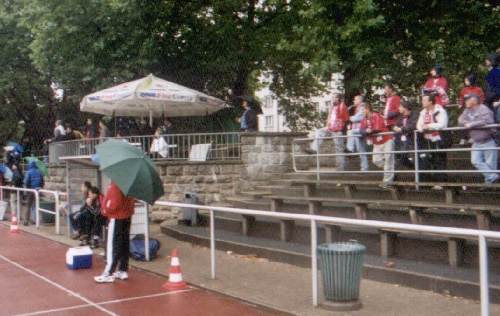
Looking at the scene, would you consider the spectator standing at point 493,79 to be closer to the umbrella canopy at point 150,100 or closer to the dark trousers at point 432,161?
the dark trousers at point 432,161

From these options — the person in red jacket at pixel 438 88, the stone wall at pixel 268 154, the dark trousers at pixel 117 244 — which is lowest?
the dark trousers at pixel 117 244

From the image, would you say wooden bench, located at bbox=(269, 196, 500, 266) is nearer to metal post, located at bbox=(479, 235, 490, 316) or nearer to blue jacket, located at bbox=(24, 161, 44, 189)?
metal post, located at bbox=(479, 235, 490, 316)

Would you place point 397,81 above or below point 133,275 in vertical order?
above

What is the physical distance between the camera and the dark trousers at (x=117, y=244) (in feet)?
31.1

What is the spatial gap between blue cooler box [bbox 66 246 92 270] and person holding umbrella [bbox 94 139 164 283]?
1.06m

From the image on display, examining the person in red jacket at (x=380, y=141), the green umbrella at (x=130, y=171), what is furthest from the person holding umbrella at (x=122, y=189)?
the person in red jacket at (x=380, y=141)

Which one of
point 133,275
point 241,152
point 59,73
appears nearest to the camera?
point 133,275

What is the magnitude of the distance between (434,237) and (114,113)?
43.9ft

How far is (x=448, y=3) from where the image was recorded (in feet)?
53.1

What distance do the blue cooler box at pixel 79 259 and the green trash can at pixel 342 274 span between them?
16.1 ft

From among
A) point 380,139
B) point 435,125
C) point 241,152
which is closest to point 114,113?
point 241,152

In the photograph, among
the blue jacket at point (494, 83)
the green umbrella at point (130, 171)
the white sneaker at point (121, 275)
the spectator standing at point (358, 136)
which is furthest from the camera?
the spectator standing at point (358, 136)

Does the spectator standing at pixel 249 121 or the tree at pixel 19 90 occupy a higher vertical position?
the tree at pixel 19 90

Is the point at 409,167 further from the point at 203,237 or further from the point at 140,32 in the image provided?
the point at 140,32
